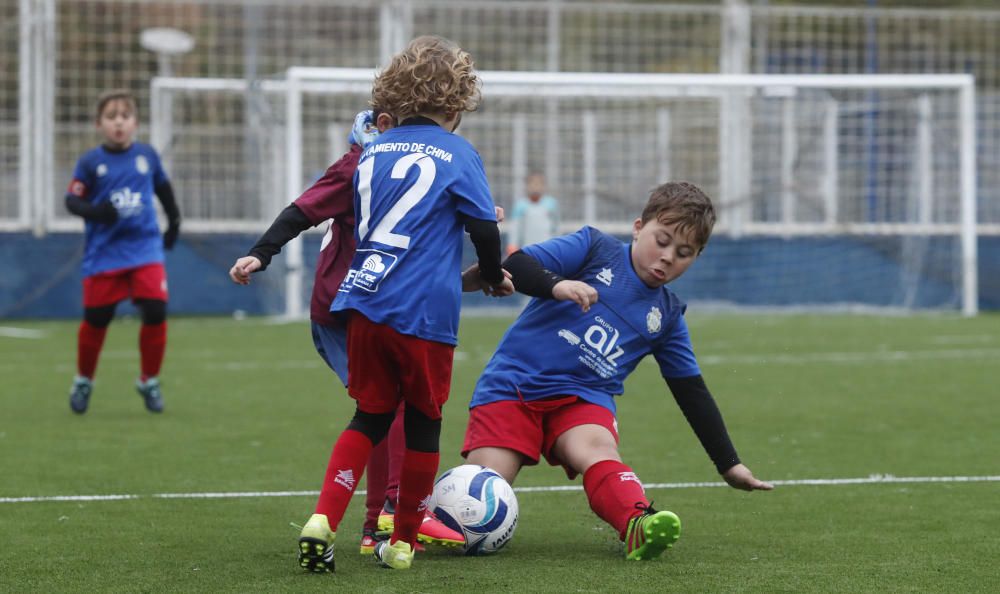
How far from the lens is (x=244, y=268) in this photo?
4004mm

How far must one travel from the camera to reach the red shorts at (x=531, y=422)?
15.1 feet

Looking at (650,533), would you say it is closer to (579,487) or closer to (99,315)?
(579,487)

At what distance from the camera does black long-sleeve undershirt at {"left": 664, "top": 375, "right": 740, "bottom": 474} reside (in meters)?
4.55

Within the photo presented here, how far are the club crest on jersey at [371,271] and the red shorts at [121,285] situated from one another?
14.5 ft

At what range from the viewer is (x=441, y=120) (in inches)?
161

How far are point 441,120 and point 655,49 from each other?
15.8 meters

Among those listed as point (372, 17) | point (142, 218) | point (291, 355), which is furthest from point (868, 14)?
point (142, 218)

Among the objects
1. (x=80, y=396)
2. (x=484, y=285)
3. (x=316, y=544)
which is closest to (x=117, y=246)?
(x=80, y=396)

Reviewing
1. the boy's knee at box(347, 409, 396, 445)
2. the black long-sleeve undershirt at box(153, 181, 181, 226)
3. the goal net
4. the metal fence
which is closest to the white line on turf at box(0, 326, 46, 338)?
the metal fence

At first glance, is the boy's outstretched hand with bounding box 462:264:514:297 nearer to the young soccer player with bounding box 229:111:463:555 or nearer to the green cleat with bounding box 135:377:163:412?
the young soccer player with bounding box 229:111:463:555

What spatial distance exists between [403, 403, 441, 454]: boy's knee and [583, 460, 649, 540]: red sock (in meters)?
0.59

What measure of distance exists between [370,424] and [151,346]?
14.2 ft

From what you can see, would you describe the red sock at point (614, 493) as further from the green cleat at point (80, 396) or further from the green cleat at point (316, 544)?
the green cleat at point (80, 396)

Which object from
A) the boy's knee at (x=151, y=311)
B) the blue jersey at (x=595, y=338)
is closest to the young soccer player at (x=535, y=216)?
the boy's knee at (x=151, y=311)
